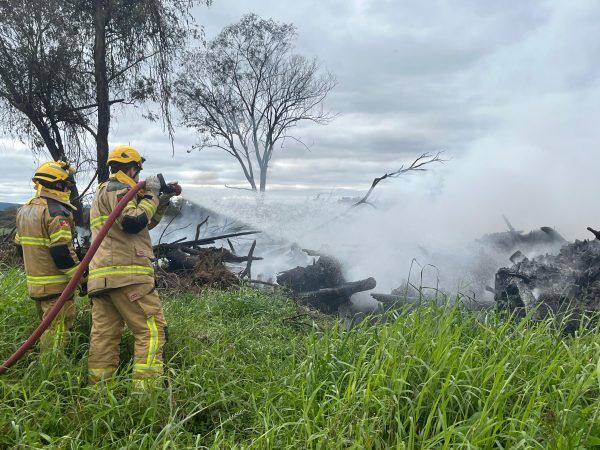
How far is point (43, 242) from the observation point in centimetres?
407

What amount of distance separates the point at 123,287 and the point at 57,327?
0.65 meters

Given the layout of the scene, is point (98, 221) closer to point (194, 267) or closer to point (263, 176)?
point (194, 267)

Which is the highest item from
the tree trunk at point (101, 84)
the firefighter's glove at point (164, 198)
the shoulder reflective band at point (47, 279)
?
the tree trunk at point (101, 84)

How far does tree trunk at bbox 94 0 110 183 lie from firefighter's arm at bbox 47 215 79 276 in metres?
7.31

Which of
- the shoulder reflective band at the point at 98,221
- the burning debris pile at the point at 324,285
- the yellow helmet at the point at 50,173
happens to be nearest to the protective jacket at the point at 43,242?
the yellow helmet at the point at 50,173

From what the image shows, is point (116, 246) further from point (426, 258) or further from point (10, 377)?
point (426, 258)

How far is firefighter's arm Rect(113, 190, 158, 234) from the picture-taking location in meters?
3.61

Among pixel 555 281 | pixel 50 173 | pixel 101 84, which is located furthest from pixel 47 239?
pixel 101 84

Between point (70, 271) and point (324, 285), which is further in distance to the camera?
point (324, 285)

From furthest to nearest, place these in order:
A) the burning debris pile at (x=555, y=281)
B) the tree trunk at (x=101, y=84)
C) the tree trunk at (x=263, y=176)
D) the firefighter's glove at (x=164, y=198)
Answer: the tree trunk at (x=263, y=176)
the tree trunk at (x=101, y=84)
the burning debris pile at (x=555, y=281)
the firefighter's glove at (x=164, y=198)

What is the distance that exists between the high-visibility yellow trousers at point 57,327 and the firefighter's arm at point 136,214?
37.7 inches

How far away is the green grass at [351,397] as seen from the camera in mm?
2252

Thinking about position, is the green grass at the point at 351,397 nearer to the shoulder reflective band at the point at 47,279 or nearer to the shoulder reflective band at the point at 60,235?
the shoulder reflective band at the point at 47,279

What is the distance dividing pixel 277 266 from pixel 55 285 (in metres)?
7.31
